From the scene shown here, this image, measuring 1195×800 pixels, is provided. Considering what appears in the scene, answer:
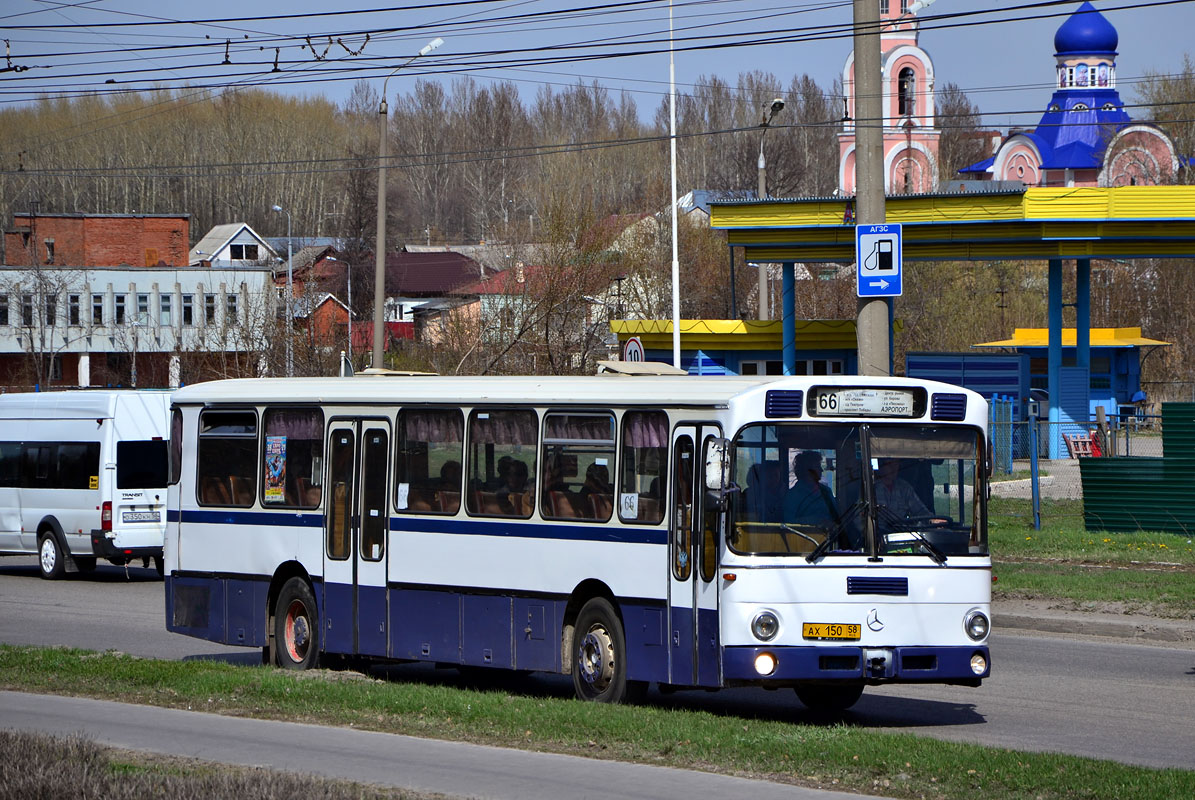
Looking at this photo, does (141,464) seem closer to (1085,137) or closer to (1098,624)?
(1098,624)

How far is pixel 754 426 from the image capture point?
10664mm

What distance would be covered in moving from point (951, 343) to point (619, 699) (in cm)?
5603

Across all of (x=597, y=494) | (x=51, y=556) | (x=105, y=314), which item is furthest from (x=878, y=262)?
(x=105, y=314)

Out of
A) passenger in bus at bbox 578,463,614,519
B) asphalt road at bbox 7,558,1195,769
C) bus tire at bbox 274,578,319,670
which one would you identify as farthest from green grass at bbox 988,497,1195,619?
bus tire at bbox 274,578,319,670

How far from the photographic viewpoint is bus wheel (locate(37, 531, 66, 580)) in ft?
79.7

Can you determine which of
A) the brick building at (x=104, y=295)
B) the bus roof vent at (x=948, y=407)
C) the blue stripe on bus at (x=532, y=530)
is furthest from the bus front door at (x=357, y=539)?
the brick building at (x=104, y=295)

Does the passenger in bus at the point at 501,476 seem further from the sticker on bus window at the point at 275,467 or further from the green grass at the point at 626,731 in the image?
the sticker on bus window at the point at 275,467

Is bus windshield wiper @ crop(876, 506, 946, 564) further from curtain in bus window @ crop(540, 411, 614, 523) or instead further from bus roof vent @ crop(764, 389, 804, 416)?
curtain in bus window @ crop(540, 411, 614, 523)

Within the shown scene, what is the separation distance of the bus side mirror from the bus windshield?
0.29 ft

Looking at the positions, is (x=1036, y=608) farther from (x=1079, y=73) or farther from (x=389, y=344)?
(x=1079, y=73)

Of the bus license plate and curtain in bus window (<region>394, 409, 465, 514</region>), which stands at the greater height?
curtain in bus window (<region>394, 409, 465, 514</region>)

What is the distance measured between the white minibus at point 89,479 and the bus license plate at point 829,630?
593 inches

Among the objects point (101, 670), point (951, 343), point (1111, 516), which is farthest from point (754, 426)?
point (951, 343)

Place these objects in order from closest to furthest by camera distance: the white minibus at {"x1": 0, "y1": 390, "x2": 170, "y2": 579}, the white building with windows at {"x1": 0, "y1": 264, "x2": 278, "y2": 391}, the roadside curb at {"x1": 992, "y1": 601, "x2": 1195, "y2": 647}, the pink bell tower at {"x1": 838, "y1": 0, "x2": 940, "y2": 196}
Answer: the roadside curb at {"x1": 992, "y1": 601, "x2": 1195, "y2": 647}, the white minibus at {"x1": 0, "y1": 390, "x2": 170, "y2": 579}, the white building with windows at {"x1": 0, "y1": 264, "x2": 278, "y2": 391}, the pink bell tower at {"x1": 838, "y1": 0, "x2": 940, "y2": 196}
